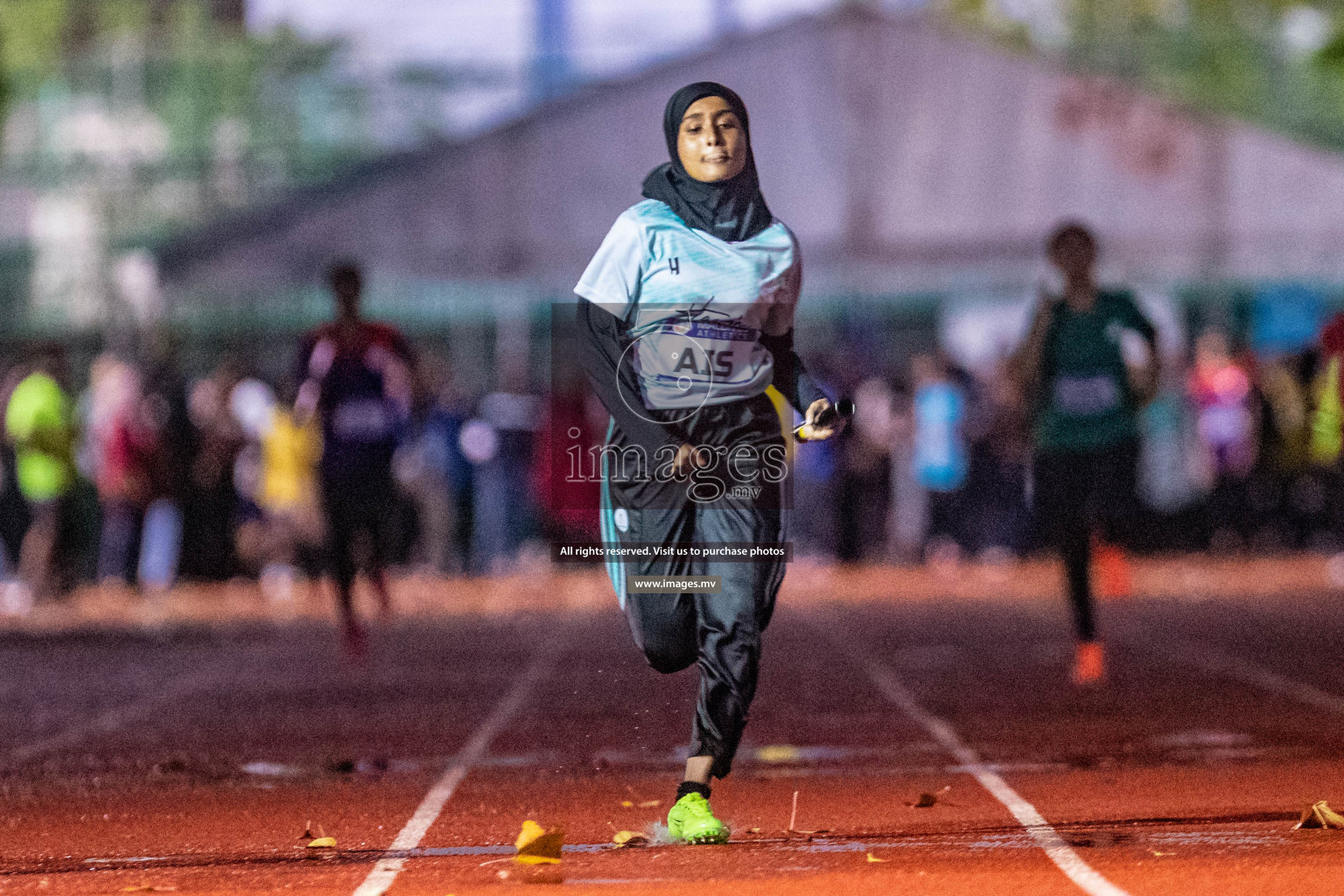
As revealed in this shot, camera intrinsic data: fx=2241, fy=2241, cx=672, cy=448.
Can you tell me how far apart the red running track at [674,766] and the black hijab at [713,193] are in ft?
4.38

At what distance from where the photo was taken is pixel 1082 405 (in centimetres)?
1037

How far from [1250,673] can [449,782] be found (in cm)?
519

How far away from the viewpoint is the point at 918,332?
24172mm

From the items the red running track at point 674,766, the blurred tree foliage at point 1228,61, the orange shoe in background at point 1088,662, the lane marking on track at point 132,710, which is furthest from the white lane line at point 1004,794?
the blurred tree foliage at point 1228,61

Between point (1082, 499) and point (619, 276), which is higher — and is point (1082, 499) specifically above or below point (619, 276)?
below

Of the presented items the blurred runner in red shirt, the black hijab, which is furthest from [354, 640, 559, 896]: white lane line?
the black hijab

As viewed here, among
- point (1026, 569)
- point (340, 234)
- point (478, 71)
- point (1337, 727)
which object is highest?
point (478, 71)

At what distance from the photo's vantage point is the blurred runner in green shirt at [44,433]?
16.8m

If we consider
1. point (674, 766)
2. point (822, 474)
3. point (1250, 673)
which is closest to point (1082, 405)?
point (1250, 673)

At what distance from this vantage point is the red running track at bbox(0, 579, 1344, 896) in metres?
5.62

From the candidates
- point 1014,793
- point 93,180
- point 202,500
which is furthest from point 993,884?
point 93,180

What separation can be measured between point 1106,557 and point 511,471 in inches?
408

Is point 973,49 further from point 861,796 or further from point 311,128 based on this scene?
point 861,796

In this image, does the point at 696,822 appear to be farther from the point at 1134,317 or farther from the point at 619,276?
the point at 1134,317
